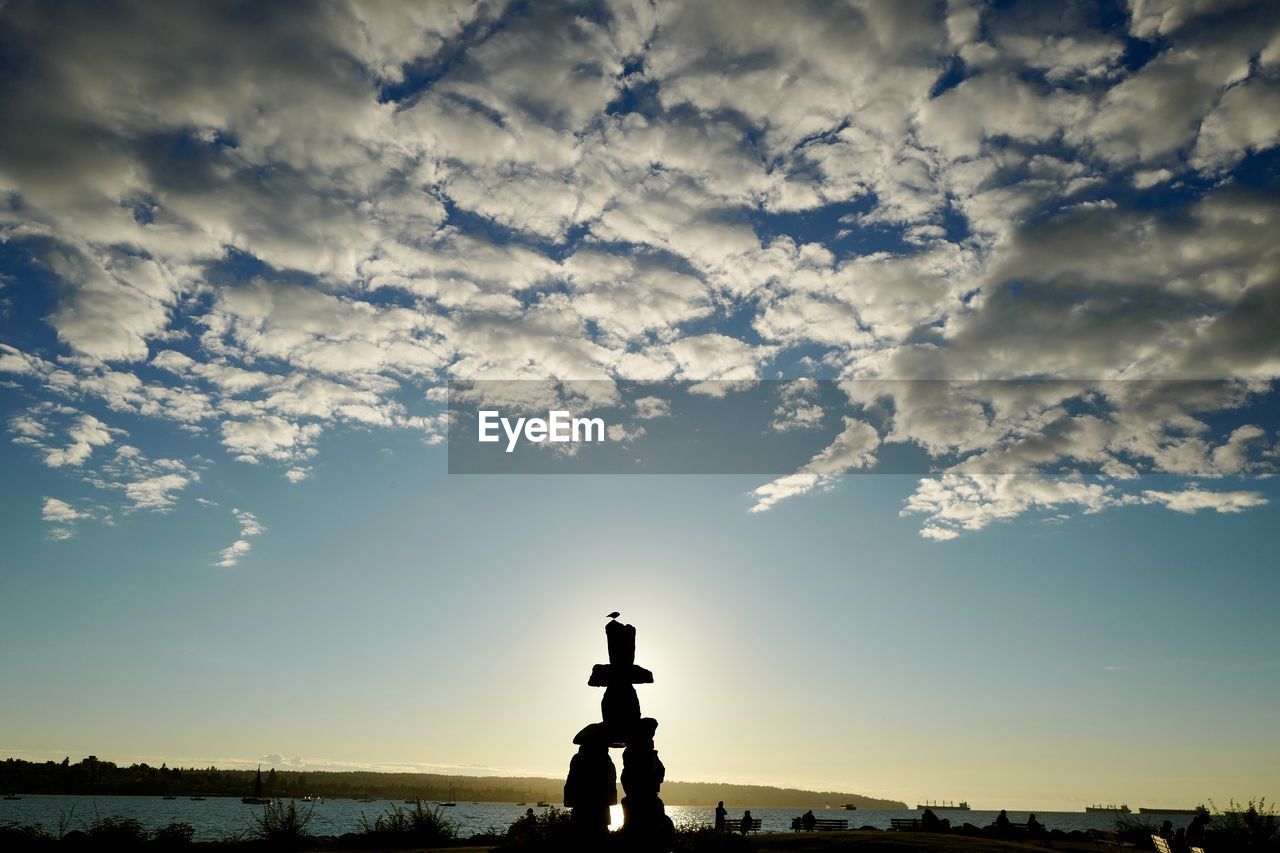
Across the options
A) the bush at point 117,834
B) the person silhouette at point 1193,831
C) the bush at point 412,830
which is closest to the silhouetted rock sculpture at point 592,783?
the bush at point 412,830

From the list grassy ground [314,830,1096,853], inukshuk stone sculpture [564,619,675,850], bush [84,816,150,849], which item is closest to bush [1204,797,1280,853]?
grassy ground [314,830,1096,853]

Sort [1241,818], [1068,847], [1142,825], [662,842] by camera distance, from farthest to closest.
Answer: [1142,825], [1068,847], [1241,818], [662,842]

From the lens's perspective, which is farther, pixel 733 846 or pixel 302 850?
pixel 302 850

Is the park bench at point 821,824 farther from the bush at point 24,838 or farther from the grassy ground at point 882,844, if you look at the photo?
the bush at point 24,838

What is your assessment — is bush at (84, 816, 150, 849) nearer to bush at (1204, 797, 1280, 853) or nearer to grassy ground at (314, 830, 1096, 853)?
grassy ground at (314, 830, 1096, 853)

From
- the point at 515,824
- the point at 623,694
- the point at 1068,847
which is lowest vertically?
the point at 1068,847

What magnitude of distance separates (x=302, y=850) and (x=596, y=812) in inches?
599

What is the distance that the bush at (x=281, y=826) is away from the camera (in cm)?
3447

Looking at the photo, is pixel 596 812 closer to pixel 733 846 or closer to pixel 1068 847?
pixel 733 846

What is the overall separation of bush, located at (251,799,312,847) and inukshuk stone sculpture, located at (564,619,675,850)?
52.3 ft

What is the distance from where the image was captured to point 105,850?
30.5 metres

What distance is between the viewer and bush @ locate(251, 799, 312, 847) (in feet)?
113

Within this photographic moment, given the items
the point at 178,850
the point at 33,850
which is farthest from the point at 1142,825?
the point at 33,850

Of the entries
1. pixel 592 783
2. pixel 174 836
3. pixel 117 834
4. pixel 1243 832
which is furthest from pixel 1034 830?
pixel 117 834
